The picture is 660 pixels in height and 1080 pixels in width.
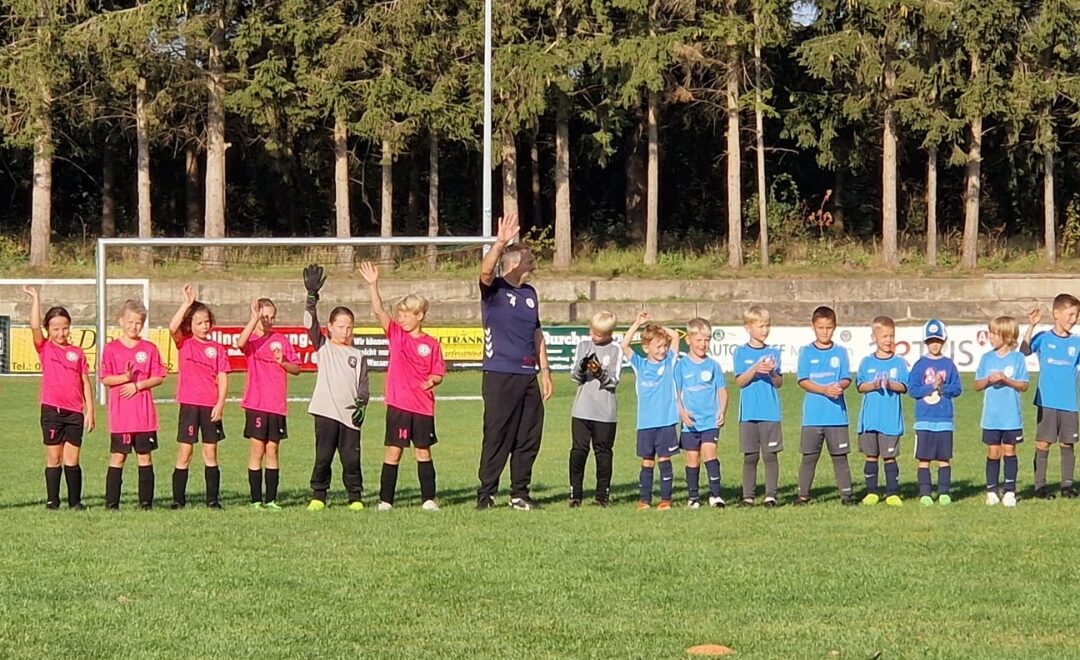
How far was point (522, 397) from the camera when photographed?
11.6m

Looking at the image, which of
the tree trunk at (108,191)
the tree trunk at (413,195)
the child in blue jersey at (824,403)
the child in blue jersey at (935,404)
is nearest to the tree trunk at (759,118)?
the tree trunk at (413,195)

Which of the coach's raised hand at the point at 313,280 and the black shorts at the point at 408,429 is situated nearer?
the coach's raised hand at the point at 313,280

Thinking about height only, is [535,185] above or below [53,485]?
above

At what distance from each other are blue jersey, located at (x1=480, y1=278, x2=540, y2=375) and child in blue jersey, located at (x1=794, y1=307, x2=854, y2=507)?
2446 mm

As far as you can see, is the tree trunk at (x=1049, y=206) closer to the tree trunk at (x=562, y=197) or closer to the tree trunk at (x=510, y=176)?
the tree trunk at (x=562, y=197)

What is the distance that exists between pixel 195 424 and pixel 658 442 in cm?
374

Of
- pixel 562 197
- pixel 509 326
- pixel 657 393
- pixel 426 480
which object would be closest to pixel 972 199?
pixel 562 197

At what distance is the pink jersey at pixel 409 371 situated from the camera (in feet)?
39.4

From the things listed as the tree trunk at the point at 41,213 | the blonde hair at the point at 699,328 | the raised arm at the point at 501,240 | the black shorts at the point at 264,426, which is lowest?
the black shorts at the point at 264,426

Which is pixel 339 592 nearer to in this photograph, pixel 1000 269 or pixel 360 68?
pixel 360 68

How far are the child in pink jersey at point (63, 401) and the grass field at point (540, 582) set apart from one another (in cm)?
41

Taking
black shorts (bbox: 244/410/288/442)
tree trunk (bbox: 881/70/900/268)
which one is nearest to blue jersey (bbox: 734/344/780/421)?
black shorts (bbox: 244/410/288/442)

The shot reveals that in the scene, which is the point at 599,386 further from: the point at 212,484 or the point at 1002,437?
the point at 1002,437

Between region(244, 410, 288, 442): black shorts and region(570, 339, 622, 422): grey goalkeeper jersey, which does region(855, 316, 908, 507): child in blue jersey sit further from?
region(244, 410, 288, 442): black shorts
